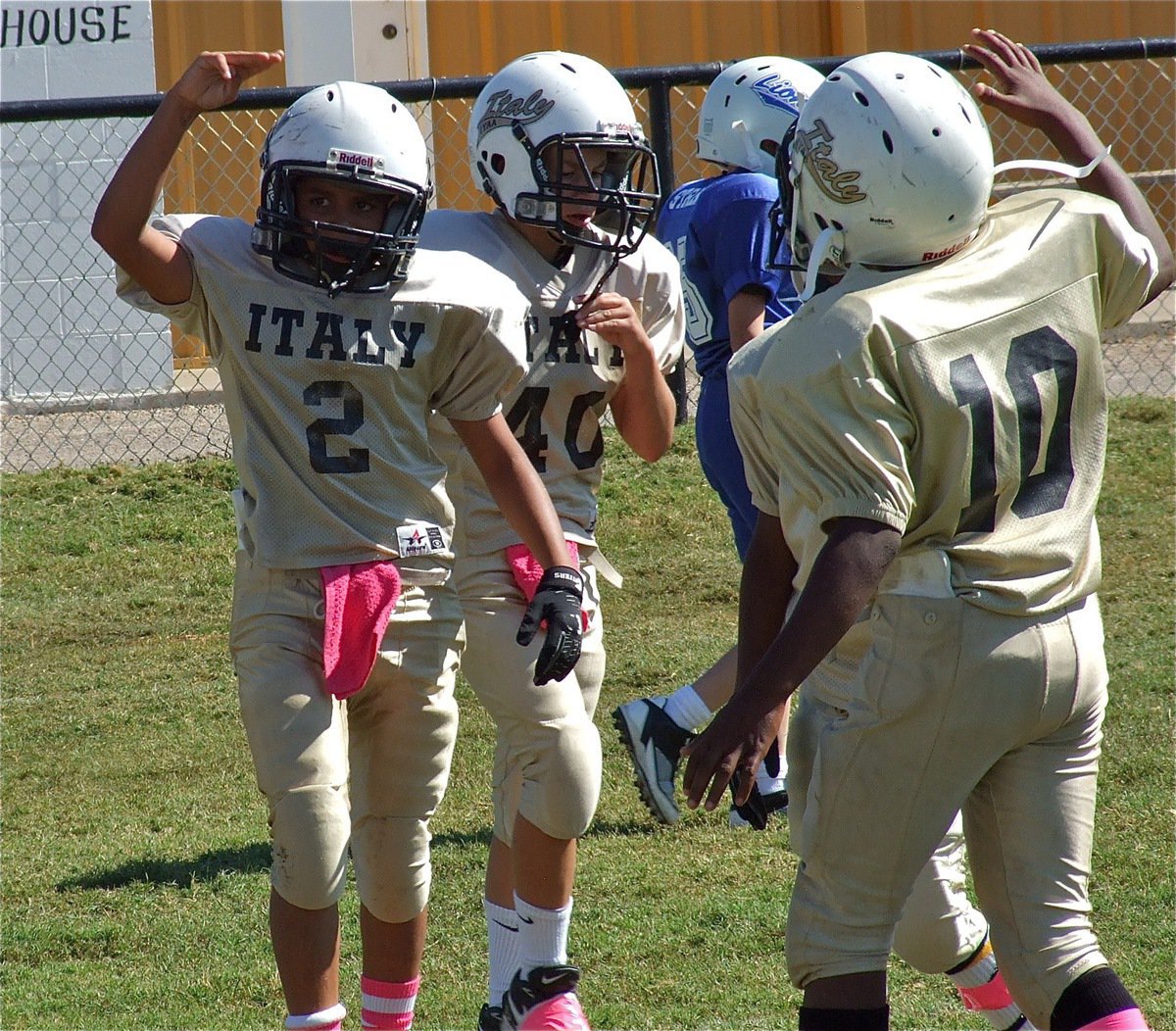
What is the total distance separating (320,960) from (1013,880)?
1303 mm

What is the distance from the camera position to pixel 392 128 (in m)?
3.19

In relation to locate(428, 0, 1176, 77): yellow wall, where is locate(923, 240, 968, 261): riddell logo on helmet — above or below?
below

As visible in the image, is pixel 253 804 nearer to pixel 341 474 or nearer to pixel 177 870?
pixel 177 870

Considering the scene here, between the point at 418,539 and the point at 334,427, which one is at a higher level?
the point at 334,427

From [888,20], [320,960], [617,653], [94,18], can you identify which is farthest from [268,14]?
[320,960]

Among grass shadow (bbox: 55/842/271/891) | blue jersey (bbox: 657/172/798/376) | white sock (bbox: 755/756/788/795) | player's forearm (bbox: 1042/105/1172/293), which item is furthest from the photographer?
white sock (bbox: 755/756/788/795)

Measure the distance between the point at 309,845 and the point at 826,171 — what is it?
152cm

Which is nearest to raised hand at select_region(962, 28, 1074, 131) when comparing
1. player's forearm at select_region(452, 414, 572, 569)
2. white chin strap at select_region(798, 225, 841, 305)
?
white chin strap at select_region(798, 225, 841, 305)

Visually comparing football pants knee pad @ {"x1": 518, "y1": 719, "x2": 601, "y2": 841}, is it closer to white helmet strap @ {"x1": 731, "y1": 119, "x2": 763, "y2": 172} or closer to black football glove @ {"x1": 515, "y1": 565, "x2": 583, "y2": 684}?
black football glove @ {"x1": 515, "y1": 565, "x2": 583, "y2": 684}

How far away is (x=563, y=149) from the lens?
358cm

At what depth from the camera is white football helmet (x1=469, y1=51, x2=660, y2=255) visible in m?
3.58

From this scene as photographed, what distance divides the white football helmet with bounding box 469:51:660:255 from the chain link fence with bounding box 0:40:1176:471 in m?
4.42

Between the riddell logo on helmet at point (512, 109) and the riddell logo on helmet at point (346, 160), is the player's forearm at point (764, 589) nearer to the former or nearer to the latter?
the riddell logo on helmet at point (346, 160)

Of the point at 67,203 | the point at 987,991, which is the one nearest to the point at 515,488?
the point at 987,991
